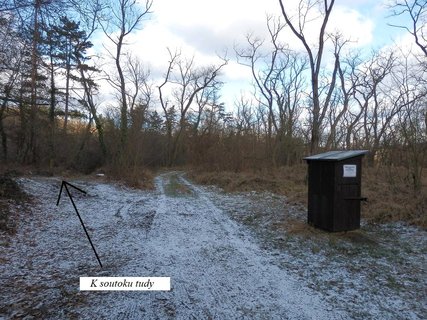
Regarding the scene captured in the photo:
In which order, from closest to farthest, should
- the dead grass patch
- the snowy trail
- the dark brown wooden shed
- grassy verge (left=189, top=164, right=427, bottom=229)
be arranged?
the snowy trail
the dark brown wooden shed
grassy verge (left=189, top=164, right=427, bottom=229)
the dead grass patch

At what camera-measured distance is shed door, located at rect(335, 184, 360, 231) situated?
23.6 feet

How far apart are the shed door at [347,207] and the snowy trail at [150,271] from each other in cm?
209

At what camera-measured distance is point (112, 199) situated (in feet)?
40.1

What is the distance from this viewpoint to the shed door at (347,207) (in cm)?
718

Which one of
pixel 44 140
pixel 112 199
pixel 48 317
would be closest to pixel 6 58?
pixel 112 199

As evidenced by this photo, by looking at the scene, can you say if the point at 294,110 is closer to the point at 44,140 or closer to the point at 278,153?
the point at 278,153

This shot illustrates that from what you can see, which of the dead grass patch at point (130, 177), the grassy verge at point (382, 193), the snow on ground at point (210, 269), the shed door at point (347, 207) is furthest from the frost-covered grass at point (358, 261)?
the dead grass patch at point (130, 177)

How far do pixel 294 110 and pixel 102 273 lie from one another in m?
32.2

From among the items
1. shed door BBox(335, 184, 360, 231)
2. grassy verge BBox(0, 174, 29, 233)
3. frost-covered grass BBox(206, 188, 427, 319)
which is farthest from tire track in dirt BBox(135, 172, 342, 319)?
grassy verge BBox(0, 174, 29, 233)

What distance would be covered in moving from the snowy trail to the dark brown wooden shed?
6.15 feet

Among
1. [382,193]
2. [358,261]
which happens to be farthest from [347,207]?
[382,193]

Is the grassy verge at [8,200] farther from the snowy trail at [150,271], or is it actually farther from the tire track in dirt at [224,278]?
the tire track in dirt at [224,278]

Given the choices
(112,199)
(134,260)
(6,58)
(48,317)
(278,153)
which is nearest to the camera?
(48,317)

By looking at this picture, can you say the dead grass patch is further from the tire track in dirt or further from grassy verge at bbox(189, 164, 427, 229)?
the tire track in dirt
